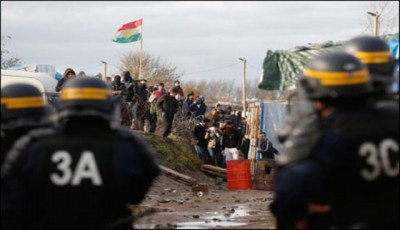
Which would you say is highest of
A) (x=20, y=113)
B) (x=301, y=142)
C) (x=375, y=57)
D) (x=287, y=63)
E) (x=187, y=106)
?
(x=287, y=63)

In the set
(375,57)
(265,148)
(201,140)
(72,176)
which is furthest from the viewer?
(201,140)

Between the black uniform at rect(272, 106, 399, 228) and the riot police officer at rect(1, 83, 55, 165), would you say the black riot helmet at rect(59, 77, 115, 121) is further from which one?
the black uniform at rect(272, 106, 399, 228)

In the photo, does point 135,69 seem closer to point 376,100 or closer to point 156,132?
point 156,132

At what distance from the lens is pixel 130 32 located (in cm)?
3706

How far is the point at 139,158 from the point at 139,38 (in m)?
31.0

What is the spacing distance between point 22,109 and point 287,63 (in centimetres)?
971

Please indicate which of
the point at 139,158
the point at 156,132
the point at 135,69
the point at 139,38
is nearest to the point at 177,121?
the point at 156,132

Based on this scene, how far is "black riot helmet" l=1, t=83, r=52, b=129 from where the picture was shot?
21.4ft

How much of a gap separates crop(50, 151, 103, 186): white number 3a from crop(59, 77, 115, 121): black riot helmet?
291 mm

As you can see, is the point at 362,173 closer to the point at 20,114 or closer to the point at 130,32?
the point at 20,114

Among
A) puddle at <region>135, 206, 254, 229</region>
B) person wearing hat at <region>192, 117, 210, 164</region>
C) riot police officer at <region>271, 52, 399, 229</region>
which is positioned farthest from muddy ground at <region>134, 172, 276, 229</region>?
riot police officer at <region>271, 52, 399, 229</region>

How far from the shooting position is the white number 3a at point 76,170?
18.7 feet

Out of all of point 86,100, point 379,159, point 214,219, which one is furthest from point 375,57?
point 214,219

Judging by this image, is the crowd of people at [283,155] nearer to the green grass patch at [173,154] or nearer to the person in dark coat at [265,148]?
the person in dark coat at [265,148]
